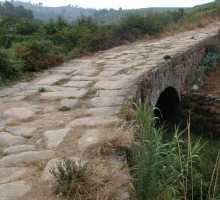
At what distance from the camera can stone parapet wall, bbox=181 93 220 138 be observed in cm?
663

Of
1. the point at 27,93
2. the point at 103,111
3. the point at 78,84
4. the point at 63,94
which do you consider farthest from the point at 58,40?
the point at 103,111

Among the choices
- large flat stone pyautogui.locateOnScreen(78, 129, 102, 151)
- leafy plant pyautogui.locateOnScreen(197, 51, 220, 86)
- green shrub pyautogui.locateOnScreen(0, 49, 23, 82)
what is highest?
green shrub pyautogui.locateOnScreen(0, 49, 23, 82)

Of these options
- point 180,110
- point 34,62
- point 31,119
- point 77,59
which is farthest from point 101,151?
point 180,110

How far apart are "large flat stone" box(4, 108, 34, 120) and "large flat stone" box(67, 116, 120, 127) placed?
0.54 metres

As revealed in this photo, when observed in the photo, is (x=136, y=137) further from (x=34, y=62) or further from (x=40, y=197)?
(x=34, y=62)

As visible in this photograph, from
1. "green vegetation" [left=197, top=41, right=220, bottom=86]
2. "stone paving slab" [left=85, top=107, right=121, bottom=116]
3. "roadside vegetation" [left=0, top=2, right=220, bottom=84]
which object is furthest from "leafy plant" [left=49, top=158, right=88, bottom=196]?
"green vegetation" [left=197, top=41, right=220, bottom=86]

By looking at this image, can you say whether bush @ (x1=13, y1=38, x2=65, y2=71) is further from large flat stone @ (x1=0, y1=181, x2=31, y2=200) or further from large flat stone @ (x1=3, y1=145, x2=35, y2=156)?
large flat stone @ (x1=0, y1=181, x2=31, y2=200)

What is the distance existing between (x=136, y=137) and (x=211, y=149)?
365 cm

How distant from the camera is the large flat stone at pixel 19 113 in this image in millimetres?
3052

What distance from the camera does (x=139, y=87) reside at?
3877 mm

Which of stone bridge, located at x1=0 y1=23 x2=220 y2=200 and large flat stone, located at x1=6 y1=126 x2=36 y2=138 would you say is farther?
large flat stone, located at x1=6 y1=126 x2=36 y2=138


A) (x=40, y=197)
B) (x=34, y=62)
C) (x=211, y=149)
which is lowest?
(x=211, y=149)

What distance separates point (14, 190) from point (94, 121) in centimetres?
112

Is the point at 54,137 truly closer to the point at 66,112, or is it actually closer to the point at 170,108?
the point at 66,112
